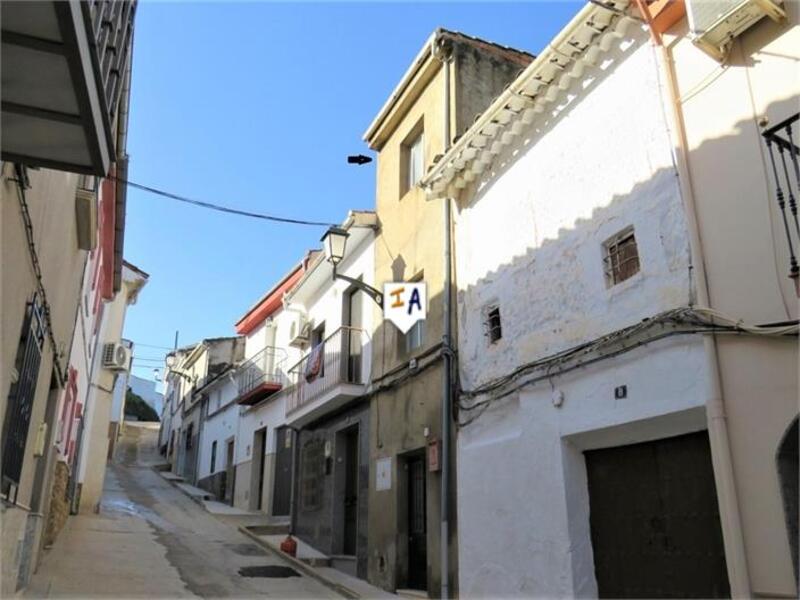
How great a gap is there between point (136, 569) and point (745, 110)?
9.41 m

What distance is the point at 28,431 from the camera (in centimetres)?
603

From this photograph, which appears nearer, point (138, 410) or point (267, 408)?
point (267, 408)

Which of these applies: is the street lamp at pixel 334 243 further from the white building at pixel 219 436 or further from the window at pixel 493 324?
the white building at pixel 219 436

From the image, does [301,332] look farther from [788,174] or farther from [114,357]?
[788,174]

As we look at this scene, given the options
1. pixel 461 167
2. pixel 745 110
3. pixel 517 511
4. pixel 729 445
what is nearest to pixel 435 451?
pixel 517 511

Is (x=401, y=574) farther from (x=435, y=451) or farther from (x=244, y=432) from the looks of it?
(x=244, y=432)

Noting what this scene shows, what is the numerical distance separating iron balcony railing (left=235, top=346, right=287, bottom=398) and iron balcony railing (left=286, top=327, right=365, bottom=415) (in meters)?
4.33

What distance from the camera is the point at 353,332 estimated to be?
12.8 m

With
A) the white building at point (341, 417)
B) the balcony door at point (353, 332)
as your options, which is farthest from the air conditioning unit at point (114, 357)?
the balcony door at point (353, 332)

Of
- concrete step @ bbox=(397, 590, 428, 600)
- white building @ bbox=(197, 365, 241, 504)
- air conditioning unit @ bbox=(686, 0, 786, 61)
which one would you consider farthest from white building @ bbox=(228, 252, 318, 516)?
air conditioning unit @ bbox=(686, 0, 786, 61)

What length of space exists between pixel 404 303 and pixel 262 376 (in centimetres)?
Result: 880

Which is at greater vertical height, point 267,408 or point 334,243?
point 334,243

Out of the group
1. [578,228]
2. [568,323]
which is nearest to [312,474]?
[568,323]

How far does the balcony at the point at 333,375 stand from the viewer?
11.7 metres
